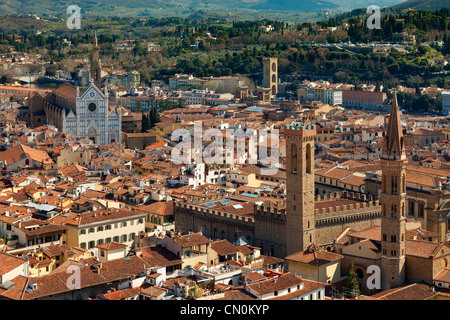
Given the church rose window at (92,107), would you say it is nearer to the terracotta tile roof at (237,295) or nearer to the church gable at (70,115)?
the church gable at (70,115)

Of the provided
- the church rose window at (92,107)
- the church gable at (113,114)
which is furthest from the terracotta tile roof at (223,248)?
the church rose window at (92,107)

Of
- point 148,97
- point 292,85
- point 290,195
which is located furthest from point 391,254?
point 292,85

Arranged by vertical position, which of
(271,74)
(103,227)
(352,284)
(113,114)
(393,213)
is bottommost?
(352,284)

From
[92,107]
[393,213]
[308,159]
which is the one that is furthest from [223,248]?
[92,107]

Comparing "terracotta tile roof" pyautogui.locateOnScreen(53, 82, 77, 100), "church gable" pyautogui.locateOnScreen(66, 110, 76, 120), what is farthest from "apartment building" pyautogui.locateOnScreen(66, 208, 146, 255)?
"terracotta tile roof" pyautogui.locateOnScreen(53, 82, 77, 100)

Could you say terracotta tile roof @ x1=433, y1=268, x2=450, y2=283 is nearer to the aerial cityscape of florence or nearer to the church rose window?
the aerial cityscape of florence

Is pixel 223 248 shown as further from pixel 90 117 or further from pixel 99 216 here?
pixel 90 117
